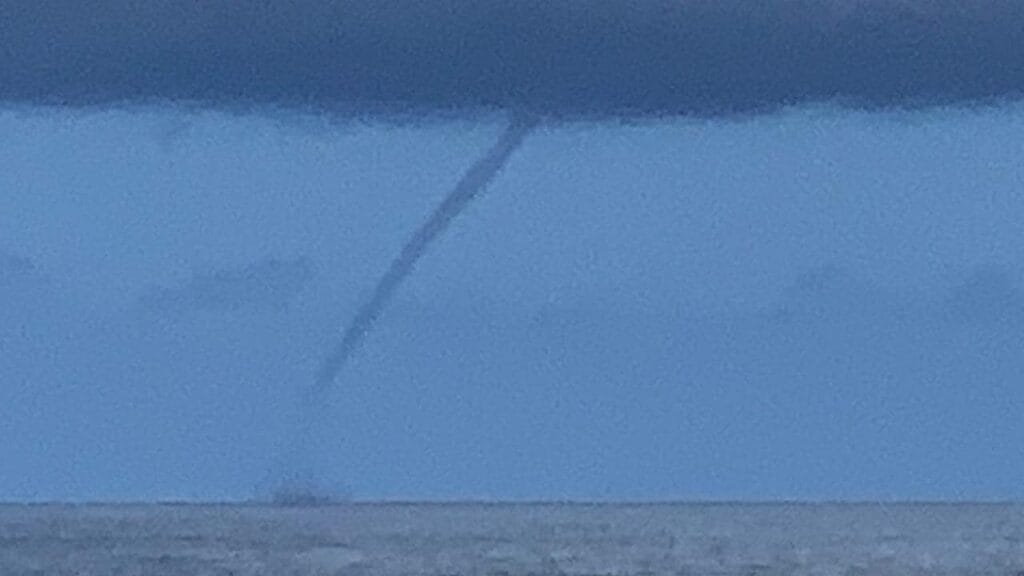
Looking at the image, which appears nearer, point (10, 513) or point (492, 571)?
point (492, 571)

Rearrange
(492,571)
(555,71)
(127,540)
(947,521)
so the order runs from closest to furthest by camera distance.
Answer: (492,571), (127,540), (947,521), (555,71)

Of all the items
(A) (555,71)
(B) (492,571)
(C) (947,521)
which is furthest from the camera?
(A) (555,71)

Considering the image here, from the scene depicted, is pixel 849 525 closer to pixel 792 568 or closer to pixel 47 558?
pixel 792 568

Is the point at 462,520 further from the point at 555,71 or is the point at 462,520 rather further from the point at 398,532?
the point at 555,71

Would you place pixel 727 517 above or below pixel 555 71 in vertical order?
below

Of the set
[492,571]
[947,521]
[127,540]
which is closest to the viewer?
[492,571]

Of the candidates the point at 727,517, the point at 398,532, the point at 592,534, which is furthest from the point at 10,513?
the point at 727,517

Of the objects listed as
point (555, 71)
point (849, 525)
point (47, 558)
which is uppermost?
point (555, 71)

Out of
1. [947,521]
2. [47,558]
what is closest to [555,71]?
[947,521]

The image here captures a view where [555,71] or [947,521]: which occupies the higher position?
[555,71]
